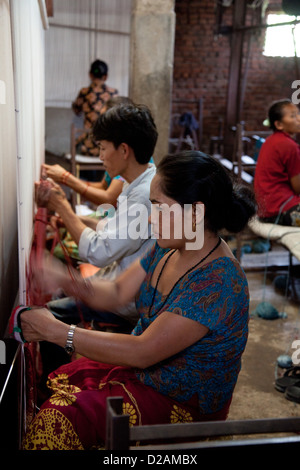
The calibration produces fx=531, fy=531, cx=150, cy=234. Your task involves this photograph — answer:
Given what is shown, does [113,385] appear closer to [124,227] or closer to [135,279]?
[135,279]

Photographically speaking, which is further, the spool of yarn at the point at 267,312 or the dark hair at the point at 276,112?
the dark hair at the point at 276,112

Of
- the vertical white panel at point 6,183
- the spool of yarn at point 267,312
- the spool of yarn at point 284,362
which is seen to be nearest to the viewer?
the vertical white panel at point 6,183

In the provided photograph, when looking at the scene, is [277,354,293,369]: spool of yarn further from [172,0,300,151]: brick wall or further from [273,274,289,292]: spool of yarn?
[172,0,300,151]: brick wall

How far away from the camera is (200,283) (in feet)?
4.92

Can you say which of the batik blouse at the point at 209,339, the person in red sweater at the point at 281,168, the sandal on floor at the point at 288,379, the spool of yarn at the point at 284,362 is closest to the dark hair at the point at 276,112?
the person in red sweater at the point at 281,168

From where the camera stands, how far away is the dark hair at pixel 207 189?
1519mm

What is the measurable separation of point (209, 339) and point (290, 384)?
1.80 m

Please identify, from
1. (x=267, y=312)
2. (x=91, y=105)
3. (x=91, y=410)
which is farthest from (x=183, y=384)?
(x=91, y=105)

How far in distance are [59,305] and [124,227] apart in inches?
23.1

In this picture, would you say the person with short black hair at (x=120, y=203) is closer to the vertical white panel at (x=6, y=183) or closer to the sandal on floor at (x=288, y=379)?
the vertical white panel at (x=6, y=183)

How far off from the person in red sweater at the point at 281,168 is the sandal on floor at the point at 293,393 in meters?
1.72

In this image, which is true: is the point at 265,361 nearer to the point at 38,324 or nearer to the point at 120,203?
the point at 120,203

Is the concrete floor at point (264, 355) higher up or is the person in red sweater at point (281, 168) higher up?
the person in red sweater at point (281, 168)

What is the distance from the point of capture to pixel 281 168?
4547 mm
